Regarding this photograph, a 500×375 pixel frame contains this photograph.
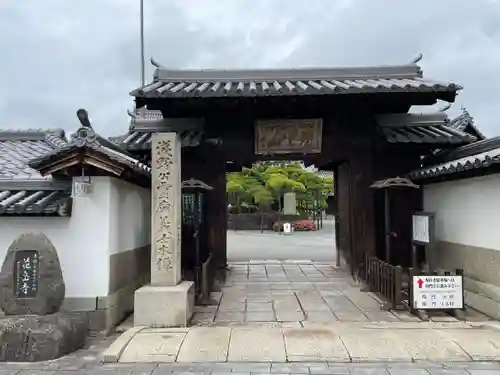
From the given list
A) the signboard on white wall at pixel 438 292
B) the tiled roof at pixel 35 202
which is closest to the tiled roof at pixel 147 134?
the tiled roof at pixel 35 202

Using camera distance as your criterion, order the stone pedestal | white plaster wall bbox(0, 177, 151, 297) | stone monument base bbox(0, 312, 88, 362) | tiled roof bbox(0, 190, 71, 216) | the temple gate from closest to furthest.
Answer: stone monument base bbox(0, 312, 88, 362)
tiled roof bbox(0, 190, 71, 216)
white plaster wall bbox(0, 177, 151, 297)
the stone pedestal
the temple gate

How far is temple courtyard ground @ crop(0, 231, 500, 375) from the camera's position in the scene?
597 centimetres

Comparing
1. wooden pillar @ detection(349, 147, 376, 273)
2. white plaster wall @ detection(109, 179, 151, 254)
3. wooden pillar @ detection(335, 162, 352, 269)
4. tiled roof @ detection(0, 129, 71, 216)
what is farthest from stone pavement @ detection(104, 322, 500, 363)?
wooden pillar @ detection(335, 162, 352, 269)

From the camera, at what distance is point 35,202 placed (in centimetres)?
798

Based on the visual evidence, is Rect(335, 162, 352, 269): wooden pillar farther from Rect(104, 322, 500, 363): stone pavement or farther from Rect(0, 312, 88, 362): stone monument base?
Rect(0, 312, 88, 362): stone monument base

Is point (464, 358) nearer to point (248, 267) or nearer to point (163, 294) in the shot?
point (163, 294)

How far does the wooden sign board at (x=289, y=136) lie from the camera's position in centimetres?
1136

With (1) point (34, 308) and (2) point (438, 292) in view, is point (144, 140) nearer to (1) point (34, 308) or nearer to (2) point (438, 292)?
(1) point (34, 308)

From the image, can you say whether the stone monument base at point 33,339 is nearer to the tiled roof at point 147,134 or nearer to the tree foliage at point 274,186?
the tiled roof at point 147,134

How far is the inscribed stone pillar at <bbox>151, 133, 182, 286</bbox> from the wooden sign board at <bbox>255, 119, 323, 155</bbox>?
323 cm

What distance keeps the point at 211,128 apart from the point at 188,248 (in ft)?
9.84

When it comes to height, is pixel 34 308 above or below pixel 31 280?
below

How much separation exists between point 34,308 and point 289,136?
6.67 m

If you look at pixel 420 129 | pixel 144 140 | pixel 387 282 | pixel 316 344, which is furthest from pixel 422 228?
pixel 144 140
